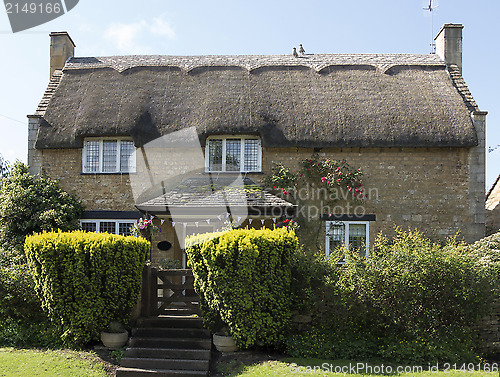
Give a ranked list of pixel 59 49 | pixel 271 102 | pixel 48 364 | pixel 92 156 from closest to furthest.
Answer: pixel 48 364 < pixel 92 156 < pixel 271 102 < pixel 59 49

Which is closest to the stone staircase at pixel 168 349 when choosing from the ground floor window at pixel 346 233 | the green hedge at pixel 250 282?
the green hedge at pixel 250 282

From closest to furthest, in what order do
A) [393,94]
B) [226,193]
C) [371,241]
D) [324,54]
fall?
[226,193] → [371,241] → [393,94] → [324,54]

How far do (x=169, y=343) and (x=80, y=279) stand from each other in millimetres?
2186

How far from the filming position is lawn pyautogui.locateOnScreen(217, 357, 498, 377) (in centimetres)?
822

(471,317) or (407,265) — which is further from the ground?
(407,265)

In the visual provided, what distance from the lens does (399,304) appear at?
30.6 feet

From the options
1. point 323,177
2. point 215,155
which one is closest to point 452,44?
point 323,177

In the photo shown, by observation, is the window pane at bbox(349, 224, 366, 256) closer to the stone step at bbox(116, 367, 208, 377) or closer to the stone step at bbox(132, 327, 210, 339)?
the stone step at bbox(132, 327, 210, 339)

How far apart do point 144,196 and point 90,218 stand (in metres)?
1.81

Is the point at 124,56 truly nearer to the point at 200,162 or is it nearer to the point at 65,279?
the point at 200,162

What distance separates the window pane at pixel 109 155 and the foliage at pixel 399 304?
805 cm

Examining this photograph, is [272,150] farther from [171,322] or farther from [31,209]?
[31,209]

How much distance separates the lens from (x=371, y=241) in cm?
1438

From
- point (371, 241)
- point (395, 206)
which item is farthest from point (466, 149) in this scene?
point (371, 241)
